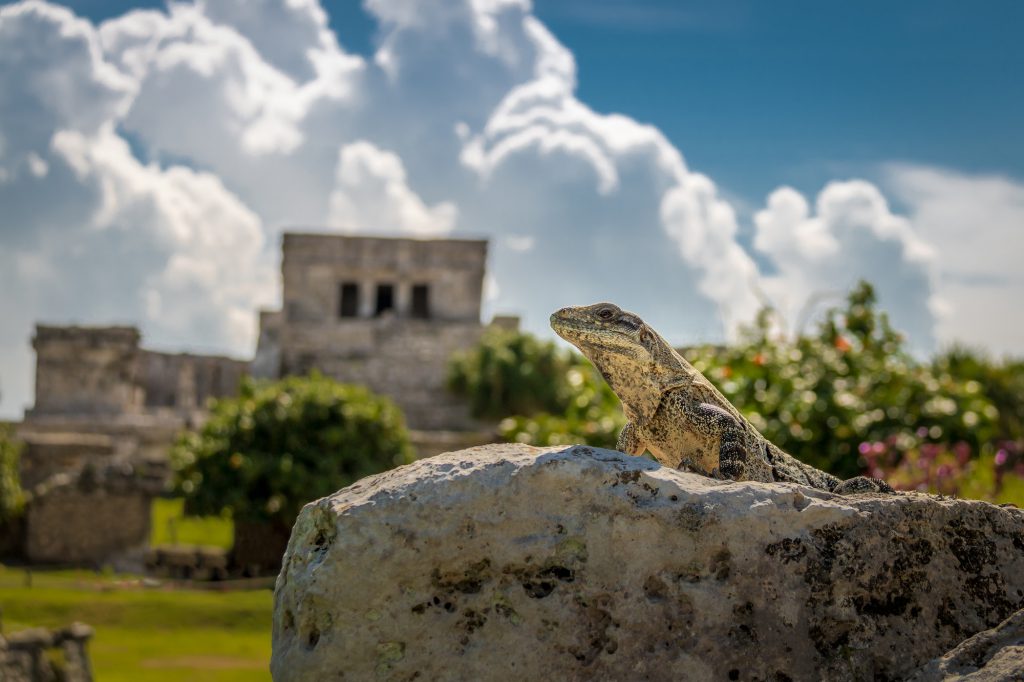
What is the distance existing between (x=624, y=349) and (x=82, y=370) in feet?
93.7

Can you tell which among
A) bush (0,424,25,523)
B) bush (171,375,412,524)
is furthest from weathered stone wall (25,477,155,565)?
bush (171,375,412,524)

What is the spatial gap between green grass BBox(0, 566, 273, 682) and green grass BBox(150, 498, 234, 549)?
14.6ft

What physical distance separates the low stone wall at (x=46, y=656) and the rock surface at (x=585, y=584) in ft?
22.8

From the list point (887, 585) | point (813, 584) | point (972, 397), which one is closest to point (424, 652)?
point (813, 584)

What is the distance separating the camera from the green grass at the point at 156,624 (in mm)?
11797

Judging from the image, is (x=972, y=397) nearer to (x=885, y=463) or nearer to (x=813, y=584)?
(x=885, y=463)

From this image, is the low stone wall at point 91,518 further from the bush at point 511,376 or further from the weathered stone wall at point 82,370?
the bush at point 511,376

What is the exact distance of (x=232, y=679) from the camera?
11.2 metres

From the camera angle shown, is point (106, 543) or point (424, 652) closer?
point (424, 652)

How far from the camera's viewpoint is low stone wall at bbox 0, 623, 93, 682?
918 cm

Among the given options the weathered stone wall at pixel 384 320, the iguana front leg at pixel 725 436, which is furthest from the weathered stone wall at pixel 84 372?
the iguana front leg at pixel 725 436

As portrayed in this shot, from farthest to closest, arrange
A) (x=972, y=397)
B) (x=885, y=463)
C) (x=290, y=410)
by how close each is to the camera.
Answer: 1. (x=290, y=410)
2. (x=972, y=397)
3. (x=885, y=463)

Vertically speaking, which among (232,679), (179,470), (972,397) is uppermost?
(972,397)

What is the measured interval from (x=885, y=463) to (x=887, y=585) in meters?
7.97
